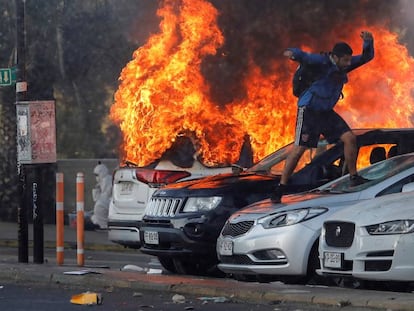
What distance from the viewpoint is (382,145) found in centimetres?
1263

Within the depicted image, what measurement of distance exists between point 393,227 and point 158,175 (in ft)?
15.8

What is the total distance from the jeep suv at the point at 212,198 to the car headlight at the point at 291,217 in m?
1.22

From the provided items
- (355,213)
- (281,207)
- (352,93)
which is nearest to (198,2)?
(352,93)

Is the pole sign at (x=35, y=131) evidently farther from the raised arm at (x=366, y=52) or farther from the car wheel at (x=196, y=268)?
the raised arm at (x=366, y=52)

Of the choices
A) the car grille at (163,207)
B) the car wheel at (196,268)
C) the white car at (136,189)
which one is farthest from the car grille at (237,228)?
the white car at (136,189)

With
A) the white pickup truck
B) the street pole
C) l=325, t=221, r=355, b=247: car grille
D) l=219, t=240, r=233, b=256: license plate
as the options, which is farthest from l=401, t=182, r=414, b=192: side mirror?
the street pole

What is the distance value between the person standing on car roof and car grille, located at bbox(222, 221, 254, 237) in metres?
0.98

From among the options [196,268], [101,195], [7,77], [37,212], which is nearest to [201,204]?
[196,268]

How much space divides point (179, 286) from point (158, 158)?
334 centimetres

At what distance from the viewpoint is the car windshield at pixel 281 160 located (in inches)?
480

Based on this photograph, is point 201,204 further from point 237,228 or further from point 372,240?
point 372,240

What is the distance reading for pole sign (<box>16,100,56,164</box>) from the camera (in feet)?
44.5

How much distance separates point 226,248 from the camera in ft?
35.9

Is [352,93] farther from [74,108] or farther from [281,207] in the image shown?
[74,108]
